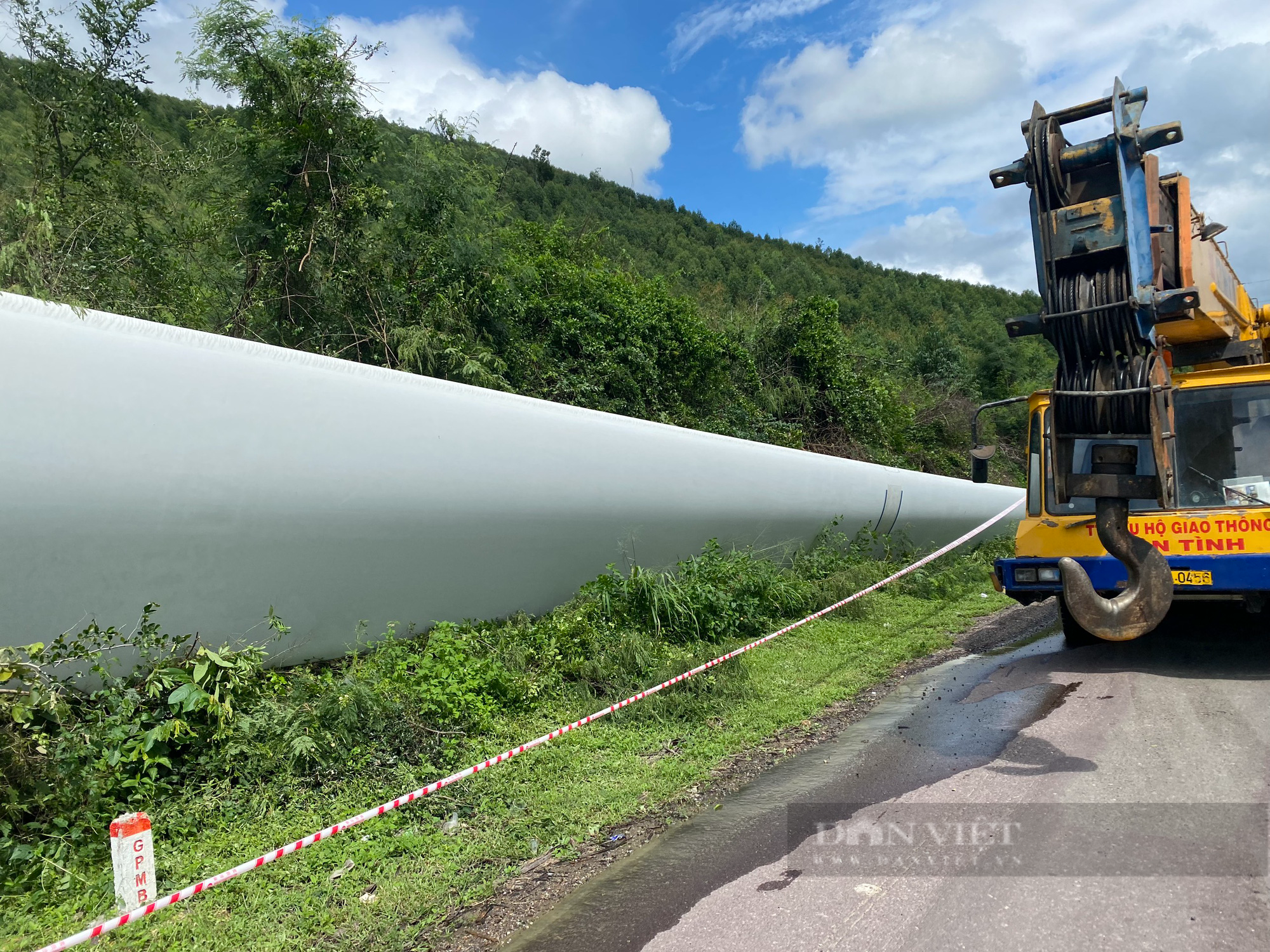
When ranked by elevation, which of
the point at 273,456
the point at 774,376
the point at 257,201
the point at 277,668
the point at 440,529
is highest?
the point at 257,201

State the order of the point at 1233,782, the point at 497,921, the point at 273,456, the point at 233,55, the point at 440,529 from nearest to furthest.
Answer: the point at 497,921 → the point at 1233,782 → the point at 273,456 → the point at 440,529 → the point at 233,55

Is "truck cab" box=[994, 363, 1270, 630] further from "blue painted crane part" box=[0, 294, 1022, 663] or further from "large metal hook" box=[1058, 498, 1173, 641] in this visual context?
"blue painted crane part" box=[0, 294, 1022, 663]

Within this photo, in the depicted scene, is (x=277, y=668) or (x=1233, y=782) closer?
(x=1233, y=782)

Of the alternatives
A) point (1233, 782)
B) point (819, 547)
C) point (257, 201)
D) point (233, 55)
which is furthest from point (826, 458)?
point (233, 55)

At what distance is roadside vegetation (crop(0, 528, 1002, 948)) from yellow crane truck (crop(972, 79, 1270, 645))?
1.89 m

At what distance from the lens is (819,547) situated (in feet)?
28.7

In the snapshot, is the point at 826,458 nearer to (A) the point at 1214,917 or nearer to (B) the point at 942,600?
(B) the point at 942,600

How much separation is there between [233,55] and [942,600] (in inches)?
359

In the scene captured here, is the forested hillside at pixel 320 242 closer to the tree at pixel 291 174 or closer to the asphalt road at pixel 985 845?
the tree at pixel 291 174

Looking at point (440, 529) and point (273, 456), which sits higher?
point (273, 456)

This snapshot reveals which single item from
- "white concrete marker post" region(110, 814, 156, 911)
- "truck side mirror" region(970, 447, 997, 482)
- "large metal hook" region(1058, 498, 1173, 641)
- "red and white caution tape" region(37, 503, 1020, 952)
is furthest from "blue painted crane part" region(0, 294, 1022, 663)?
"large metal hook" region(1058, 498, 1173, 641)

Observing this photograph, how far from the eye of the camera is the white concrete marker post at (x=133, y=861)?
282 centimetres

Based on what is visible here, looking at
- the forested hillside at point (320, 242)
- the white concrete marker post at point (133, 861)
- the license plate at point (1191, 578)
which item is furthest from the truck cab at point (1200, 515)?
the forested hillside at point (320, 242)

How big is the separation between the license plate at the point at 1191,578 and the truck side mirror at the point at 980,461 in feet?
5.16
